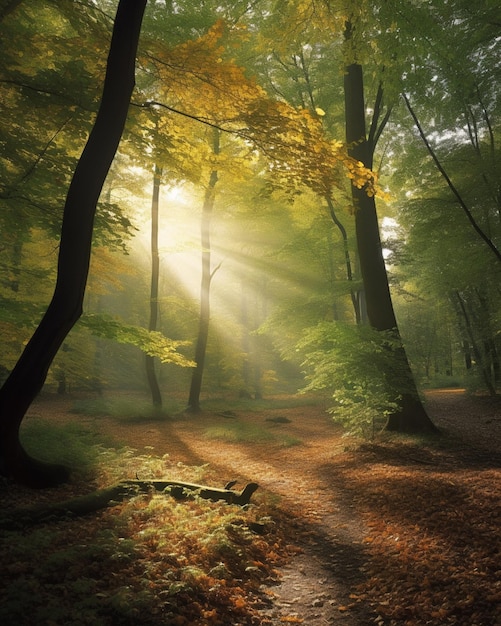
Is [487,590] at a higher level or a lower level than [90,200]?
lower

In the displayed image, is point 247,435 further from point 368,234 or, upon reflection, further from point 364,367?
point 368,234

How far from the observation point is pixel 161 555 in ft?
13.4

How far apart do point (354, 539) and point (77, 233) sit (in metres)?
5.63

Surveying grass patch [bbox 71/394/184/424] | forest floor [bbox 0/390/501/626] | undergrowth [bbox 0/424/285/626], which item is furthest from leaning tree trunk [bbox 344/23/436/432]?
grass patch [bbox 71/394/184/424]

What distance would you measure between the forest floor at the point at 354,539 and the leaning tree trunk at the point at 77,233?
1.18 metres

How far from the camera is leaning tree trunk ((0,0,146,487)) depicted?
16.2 feet

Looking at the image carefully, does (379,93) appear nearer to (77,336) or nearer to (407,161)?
(407,161)

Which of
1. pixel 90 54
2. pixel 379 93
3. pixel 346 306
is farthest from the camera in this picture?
pixel 346 306

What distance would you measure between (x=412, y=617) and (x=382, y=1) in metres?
9.57

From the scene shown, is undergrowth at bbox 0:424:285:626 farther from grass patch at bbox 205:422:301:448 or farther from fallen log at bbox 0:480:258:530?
grass patch at bbox 205:422:301:448

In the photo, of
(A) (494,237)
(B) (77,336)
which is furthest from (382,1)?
(B) (77,336)

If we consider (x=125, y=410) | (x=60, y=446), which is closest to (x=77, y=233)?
(x=60, y=446)

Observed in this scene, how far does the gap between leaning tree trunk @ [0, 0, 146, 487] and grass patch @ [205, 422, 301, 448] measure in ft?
26.3

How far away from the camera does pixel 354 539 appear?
511 cm
